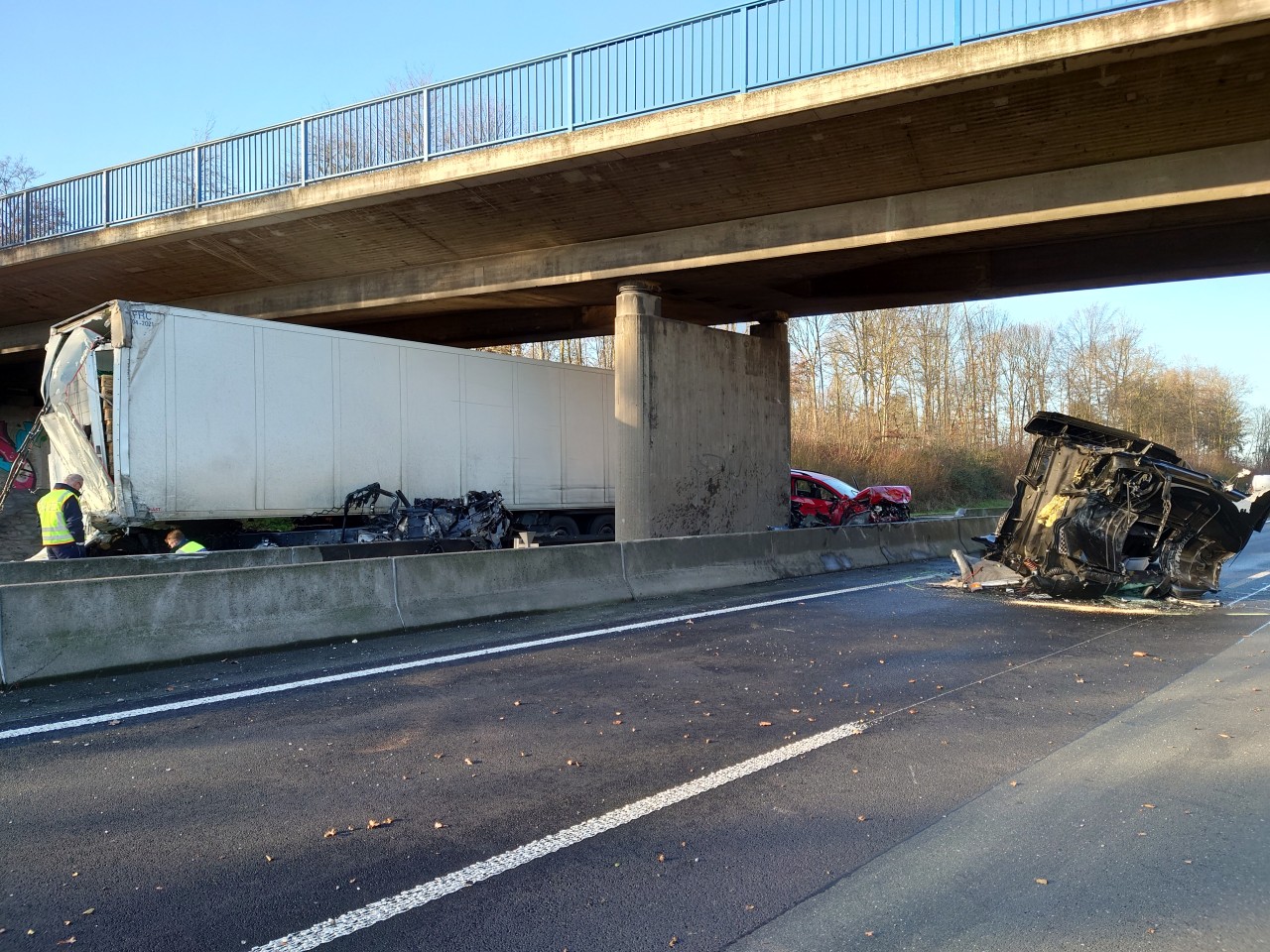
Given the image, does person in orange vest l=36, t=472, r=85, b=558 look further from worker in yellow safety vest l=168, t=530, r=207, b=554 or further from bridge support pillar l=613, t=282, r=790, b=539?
bridge support pillar l=613, t=282, r=790, b=539

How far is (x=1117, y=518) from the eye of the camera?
10.8 metres

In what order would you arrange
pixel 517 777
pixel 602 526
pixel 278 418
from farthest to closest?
pixel 602 526 → pixel 278 418 → pixel 517 777

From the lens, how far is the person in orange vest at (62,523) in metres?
10.6

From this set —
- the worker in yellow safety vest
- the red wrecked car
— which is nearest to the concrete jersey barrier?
the worker in yellow safety vest

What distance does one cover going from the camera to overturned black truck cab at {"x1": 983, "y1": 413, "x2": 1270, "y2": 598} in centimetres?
1082

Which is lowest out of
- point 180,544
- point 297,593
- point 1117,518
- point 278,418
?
point 297,593

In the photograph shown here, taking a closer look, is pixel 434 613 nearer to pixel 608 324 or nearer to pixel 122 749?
pixel 122 749

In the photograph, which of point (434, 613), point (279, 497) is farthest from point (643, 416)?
point (434, 613)

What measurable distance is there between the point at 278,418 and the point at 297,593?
546 centimetres

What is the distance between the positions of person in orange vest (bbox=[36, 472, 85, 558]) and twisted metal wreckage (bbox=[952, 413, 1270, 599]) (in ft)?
37.7

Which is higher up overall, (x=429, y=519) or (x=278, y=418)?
(x=278, y=418)

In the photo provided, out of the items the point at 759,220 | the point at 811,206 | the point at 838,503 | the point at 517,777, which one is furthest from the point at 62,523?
the point at 838,503

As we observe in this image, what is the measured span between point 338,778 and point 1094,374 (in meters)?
57.8

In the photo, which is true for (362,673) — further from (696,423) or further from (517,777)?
(696,423)
